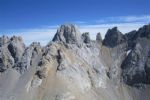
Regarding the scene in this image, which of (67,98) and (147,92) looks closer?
(67,98)

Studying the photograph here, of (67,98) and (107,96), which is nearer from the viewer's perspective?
(67,98)

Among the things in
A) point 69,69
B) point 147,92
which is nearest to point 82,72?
point 69,69

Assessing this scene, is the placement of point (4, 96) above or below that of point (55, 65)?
below

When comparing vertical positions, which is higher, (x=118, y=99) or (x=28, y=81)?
(x=28, y=81)

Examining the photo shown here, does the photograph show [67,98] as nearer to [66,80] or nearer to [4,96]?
[66,80]

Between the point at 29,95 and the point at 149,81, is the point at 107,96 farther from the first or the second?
the point at 29,95

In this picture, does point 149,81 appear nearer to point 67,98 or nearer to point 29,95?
point 67,98

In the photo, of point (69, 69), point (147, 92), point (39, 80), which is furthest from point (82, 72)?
point (147, 92)
